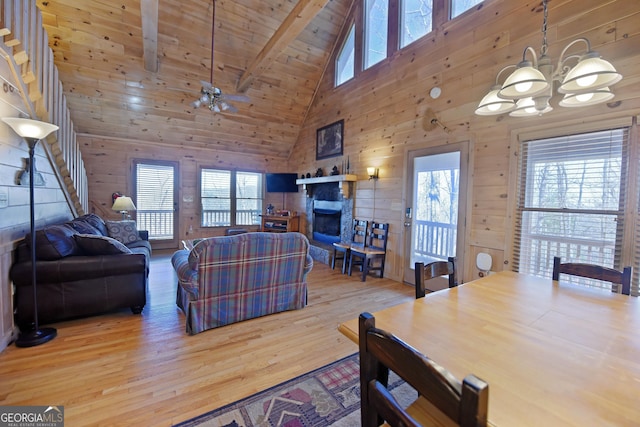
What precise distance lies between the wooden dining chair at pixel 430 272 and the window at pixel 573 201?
1.72 meters

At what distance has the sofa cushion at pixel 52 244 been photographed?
2.52 meters

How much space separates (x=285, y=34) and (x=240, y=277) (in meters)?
3.41

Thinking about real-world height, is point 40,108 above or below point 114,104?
below

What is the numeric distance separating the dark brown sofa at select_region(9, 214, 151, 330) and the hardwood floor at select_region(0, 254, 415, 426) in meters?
0.20

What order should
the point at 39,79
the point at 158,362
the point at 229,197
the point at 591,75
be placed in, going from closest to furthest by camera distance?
1. the point at 591,75
2. the point at 158,362
3. the point at 39,79
4. the point at 229,197

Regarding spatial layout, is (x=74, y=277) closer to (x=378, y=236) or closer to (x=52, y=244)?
(x=52, y=244)

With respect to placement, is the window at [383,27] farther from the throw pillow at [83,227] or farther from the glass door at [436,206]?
the throw pillow at [83,227]

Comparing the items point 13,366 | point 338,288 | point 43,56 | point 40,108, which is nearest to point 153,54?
point 43,56

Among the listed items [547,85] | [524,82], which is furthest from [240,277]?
[547,85]

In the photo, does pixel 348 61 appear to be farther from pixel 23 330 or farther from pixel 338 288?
pixel 23 330

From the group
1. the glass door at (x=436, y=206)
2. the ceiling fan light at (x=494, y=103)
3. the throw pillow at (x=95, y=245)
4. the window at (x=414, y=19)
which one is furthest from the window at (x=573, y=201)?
the throw pillow at (x=95, y=245)

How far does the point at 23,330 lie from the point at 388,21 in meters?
6.18

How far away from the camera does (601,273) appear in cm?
180

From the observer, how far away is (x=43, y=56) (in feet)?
10.4
